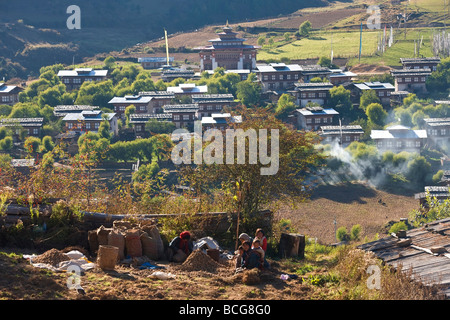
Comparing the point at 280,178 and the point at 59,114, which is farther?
the point at 59,114

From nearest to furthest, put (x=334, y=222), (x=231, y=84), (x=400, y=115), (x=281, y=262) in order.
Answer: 1. (x=281, y=262)
2. (x=334, y=222)
3. (x=400, y=115)
4. (x=231, y=84)

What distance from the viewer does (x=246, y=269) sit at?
1051 cm

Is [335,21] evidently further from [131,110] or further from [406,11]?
[131,110]

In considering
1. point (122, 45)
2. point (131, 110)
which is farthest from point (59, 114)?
point (122, 45)

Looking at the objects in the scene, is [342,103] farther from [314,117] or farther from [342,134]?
[342,134]

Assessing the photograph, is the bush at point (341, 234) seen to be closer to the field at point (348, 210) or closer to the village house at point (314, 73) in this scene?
the field at point (348, 210)

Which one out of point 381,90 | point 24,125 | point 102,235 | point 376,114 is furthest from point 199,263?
point 381,90

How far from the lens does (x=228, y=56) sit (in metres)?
73.2

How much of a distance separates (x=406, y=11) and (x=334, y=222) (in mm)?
55854

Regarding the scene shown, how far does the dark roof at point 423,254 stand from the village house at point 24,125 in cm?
4161

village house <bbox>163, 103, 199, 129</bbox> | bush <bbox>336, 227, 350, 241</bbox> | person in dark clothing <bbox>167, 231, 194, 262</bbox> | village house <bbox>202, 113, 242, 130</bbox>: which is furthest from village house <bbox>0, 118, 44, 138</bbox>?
person in dark clothing <bbox>167, 231, 194, 262</bbox>

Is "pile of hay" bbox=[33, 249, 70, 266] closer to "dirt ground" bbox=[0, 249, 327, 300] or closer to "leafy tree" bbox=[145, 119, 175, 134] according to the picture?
"dirt ground" bbox=[0, 249, 327, 300]
